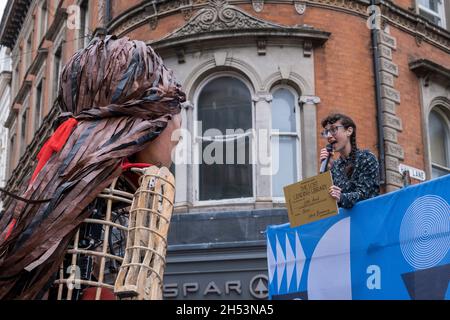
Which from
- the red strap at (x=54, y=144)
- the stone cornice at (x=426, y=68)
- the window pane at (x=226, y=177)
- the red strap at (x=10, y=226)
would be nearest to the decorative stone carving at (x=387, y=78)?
the stone cornice at (x=426, y=68)

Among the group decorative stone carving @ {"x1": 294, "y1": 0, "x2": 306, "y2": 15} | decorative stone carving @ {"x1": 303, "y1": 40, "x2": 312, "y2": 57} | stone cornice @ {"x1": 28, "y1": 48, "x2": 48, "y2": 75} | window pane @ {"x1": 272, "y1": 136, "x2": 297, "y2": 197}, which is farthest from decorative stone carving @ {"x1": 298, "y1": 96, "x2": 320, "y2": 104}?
stone cornice @ {"x1": 28, "y1": 48, "x2": 48, "y2": 75}

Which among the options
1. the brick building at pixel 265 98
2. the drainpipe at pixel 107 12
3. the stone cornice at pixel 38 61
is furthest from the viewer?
the stone cornice at pixel 38 61

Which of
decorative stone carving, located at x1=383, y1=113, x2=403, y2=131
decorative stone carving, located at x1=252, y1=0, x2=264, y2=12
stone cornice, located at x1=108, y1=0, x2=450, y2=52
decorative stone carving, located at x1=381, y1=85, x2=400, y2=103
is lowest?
decorative stone carving, located at x1=383, y1=113, x2=403, y2=131

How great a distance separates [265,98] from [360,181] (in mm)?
7056

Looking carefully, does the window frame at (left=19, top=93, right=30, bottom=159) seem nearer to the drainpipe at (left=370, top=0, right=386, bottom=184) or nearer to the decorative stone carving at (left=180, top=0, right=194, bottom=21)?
the decorative stone carving at (left=180, top=0, right=194, bottom=21)

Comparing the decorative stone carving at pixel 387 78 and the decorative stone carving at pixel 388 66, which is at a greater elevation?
the decorative stone carving at pixel 388 66

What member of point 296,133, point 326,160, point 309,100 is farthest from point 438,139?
point 326,160

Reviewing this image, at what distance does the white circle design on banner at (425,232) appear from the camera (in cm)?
456

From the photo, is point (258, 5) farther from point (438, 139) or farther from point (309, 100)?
point (438, 139)

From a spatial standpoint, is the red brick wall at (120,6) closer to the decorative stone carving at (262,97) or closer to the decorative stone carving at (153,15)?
the decorative stone carving at (153,15)

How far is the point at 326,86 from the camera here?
40.2 feet

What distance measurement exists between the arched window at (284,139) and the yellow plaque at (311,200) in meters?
6.26

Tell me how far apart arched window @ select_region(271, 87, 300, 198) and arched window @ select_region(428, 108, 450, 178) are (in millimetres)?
2989

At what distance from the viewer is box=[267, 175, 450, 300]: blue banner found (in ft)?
15.1
